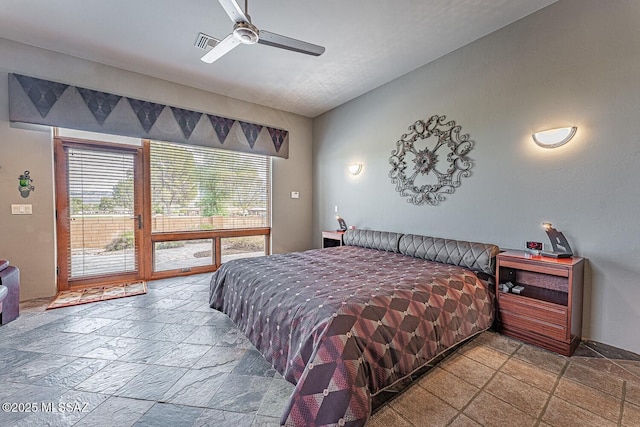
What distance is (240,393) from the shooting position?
176cm

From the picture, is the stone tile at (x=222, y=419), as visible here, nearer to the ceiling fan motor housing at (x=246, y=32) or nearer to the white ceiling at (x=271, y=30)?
the ceiling fan motor housing at (x=246, y=32)

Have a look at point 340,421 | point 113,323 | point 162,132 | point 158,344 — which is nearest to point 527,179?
point 340,421

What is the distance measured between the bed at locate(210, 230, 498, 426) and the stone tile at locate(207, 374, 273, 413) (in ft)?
0.54

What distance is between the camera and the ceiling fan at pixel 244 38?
1.96 m

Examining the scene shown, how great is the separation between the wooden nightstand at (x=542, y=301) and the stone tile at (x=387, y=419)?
165 cm

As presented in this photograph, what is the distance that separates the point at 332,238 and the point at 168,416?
3548mm

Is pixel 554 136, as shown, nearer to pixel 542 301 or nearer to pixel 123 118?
pixel 542 301

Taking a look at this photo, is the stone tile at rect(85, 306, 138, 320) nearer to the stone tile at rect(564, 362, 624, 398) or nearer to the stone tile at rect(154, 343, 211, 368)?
the stone tile at rect(154, 343, 211, 368)

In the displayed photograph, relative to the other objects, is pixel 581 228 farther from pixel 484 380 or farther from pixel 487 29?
pixel 487 29

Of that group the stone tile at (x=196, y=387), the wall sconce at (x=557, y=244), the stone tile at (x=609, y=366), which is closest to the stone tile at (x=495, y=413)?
the stone tile at (x=609, y=366)

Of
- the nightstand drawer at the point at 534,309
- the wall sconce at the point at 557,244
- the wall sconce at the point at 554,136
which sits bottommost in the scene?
the nightstand drawer at the point at 534,309

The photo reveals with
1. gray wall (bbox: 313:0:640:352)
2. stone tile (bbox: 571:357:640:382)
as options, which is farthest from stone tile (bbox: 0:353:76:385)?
stone tile (bbox: 571:357:640:382)

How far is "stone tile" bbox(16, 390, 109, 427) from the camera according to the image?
4.96 ft

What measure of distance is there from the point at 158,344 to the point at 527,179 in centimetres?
393
